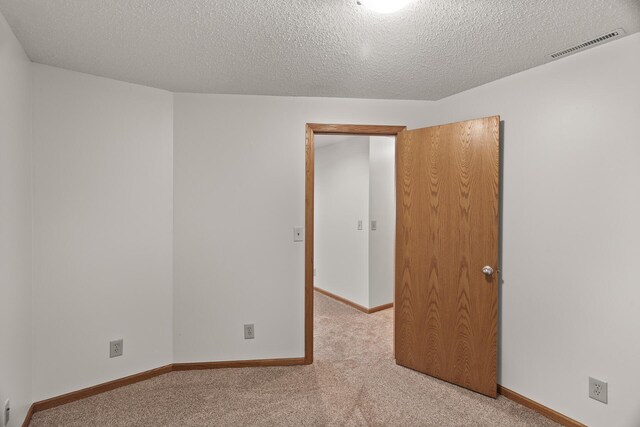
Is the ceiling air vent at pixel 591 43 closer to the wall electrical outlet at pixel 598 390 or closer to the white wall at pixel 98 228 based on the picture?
the wall electrical outlet at pixel 598 390

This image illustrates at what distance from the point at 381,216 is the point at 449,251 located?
5.74ft

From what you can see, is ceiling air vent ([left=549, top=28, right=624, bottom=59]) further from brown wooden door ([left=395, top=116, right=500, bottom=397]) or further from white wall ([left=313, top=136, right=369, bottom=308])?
white wall ([left=313, top=136, right=369, bottom=308])

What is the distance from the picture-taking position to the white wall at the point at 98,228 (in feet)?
7.23

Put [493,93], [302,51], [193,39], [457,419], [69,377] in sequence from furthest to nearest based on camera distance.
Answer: [493,93], [69,377], [457,419], [302,51], [193,39]

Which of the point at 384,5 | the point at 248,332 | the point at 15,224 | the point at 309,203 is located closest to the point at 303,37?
the point at 384,5

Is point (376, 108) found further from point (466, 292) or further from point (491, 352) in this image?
point (491, 352)

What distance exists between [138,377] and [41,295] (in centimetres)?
89

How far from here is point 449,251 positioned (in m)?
2.54

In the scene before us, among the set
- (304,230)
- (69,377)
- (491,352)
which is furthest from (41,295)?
(491,352)

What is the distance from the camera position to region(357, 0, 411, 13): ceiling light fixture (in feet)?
4.65

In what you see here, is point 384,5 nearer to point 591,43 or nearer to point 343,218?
point 591,43

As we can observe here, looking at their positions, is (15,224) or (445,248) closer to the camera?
(15,224)

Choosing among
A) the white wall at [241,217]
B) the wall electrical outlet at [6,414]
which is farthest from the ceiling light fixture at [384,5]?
the wall electrical outlet at [6,414]

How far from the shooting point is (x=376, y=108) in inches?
113
